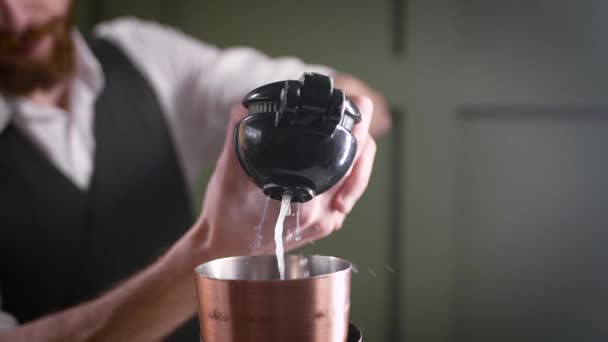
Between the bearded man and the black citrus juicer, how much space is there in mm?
657

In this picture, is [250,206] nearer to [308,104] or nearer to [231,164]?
[231,164]

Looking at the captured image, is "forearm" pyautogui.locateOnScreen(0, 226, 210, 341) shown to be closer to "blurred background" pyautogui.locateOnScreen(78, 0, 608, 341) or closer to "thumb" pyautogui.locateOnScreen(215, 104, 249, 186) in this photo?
"thumb" pyautogui.locateOnScreen(215, 104, 249, 186)

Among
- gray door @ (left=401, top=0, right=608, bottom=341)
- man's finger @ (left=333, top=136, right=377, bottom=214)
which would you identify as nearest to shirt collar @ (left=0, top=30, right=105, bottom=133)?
gray door @ (left=401, top=0, right=608, bottom=341)

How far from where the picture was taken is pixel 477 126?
4.09 feet

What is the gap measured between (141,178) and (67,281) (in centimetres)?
25

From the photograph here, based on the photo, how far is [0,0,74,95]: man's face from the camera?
1079mm

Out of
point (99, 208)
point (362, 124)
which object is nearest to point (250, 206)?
point (362, 124)

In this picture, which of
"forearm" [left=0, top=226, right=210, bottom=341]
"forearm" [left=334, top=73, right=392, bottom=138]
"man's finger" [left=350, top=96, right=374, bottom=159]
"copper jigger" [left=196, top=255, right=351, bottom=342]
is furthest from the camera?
"forearm" [left=334, top=73, right=392, bottom=138]

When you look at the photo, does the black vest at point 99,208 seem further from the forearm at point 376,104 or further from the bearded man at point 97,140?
the forearm at point 376,104

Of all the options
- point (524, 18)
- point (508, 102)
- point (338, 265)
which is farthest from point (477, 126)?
point (338, 265)

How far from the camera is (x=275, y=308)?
357 mm

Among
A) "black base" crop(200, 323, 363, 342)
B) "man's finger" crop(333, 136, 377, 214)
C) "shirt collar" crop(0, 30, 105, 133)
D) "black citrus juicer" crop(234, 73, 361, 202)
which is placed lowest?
"black base" crop(200, 323, 363, 342)

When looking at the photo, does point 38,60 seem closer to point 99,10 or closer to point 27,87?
point 27,87

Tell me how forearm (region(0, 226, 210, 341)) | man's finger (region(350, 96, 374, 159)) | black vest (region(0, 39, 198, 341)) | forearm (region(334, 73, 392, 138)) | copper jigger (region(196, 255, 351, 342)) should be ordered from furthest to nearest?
forearm (region(334, 73, 392, 138)), black vest (region(0, 39, 198, 341)), forearm (region(0, 226, 210, 341)), man's finger (region(350, 96, 374, 159)), copper jigger (region(196, 255, 351, 342))
